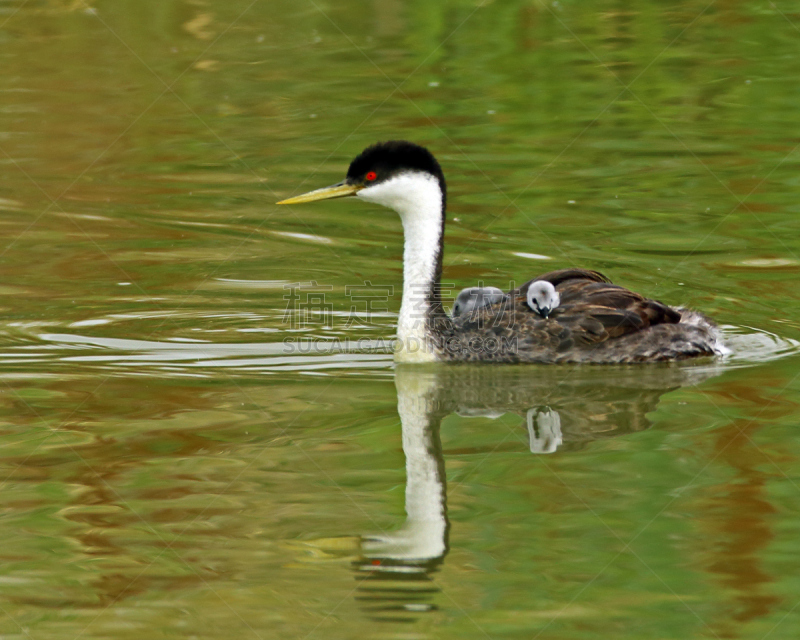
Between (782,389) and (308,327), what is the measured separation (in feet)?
11.1

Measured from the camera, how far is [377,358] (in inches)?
334

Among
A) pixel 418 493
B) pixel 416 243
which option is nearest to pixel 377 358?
pixel 416 243

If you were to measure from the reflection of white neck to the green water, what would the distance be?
2 cm

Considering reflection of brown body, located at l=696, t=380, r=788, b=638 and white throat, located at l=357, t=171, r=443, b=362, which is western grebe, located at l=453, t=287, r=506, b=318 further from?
reflection of brown body, located at l=696, t=380, r=788, b=638

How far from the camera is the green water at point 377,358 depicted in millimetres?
5207

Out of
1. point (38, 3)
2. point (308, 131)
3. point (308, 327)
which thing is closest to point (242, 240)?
point (308, 327)

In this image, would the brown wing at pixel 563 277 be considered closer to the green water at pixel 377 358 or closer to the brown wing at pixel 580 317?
the brown wing at pixel 580 317

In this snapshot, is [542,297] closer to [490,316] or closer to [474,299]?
[490,316]

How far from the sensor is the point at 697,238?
1080 centimetres

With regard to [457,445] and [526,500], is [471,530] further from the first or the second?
[457,445]

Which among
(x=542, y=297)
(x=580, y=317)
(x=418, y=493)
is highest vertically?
(x=542, y=297)

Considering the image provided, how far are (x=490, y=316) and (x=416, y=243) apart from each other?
2.29 feet

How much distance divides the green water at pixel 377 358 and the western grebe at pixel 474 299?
0.57 meters

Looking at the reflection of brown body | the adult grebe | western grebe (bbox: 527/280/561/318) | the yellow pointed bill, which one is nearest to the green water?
the reflection of brown body
